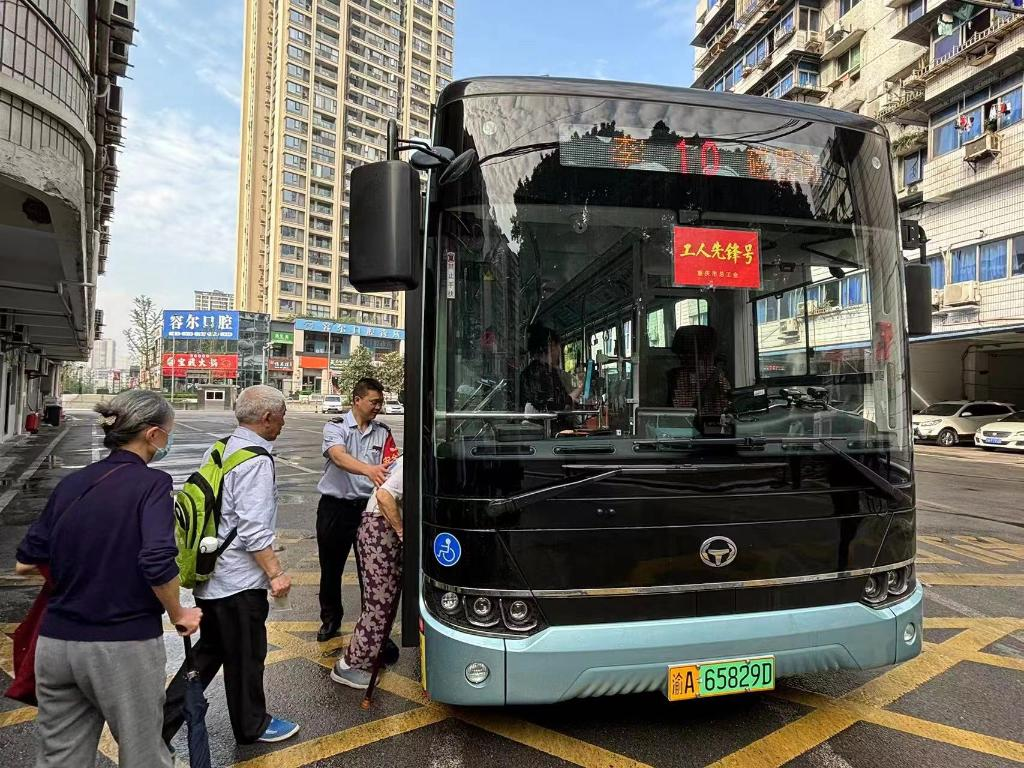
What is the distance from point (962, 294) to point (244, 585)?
25.9 m

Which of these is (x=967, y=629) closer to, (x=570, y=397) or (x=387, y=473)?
(x=570, y=397)

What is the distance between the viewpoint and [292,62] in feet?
245

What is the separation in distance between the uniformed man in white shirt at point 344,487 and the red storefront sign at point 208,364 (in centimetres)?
5836

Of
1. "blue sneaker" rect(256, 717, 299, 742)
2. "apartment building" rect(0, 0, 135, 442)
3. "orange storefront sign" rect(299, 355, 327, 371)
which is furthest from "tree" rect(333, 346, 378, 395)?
"blue sneaker" rect(256, 717, 299, 742)

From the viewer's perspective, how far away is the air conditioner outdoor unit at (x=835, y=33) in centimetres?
2751

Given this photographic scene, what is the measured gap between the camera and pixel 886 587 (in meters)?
2.95

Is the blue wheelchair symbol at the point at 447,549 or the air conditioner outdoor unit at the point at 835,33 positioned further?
the air conditioner outdoor unit at the point at 835,33

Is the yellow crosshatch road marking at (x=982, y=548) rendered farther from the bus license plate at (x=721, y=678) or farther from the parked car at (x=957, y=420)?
the parked car at (x=957, y=420)

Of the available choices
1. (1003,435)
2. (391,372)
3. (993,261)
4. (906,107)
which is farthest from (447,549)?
(391,372)

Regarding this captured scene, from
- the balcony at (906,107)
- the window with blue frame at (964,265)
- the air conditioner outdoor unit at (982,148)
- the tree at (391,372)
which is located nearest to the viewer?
the air conditioner outdoor unit at (982,148)

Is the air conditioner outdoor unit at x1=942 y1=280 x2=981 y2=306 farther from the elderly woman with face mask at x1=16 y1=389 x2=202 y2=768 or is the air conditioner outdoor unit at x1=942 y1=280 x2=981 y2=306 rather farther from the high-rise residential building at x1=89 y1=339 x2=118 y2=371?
the high-rise residential building at x1=89 y1=339 x2=118 y2=371

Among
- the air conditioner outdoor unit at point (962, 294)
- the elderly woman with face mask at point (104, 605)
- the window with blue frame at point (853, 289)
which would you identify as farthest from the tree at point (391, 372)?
the elderly woman with face mask at point (104, 605)

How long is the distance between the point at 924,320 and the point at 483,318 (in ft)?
7.84

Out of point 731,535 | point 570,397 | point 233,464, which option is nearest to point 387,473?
point 233,464
